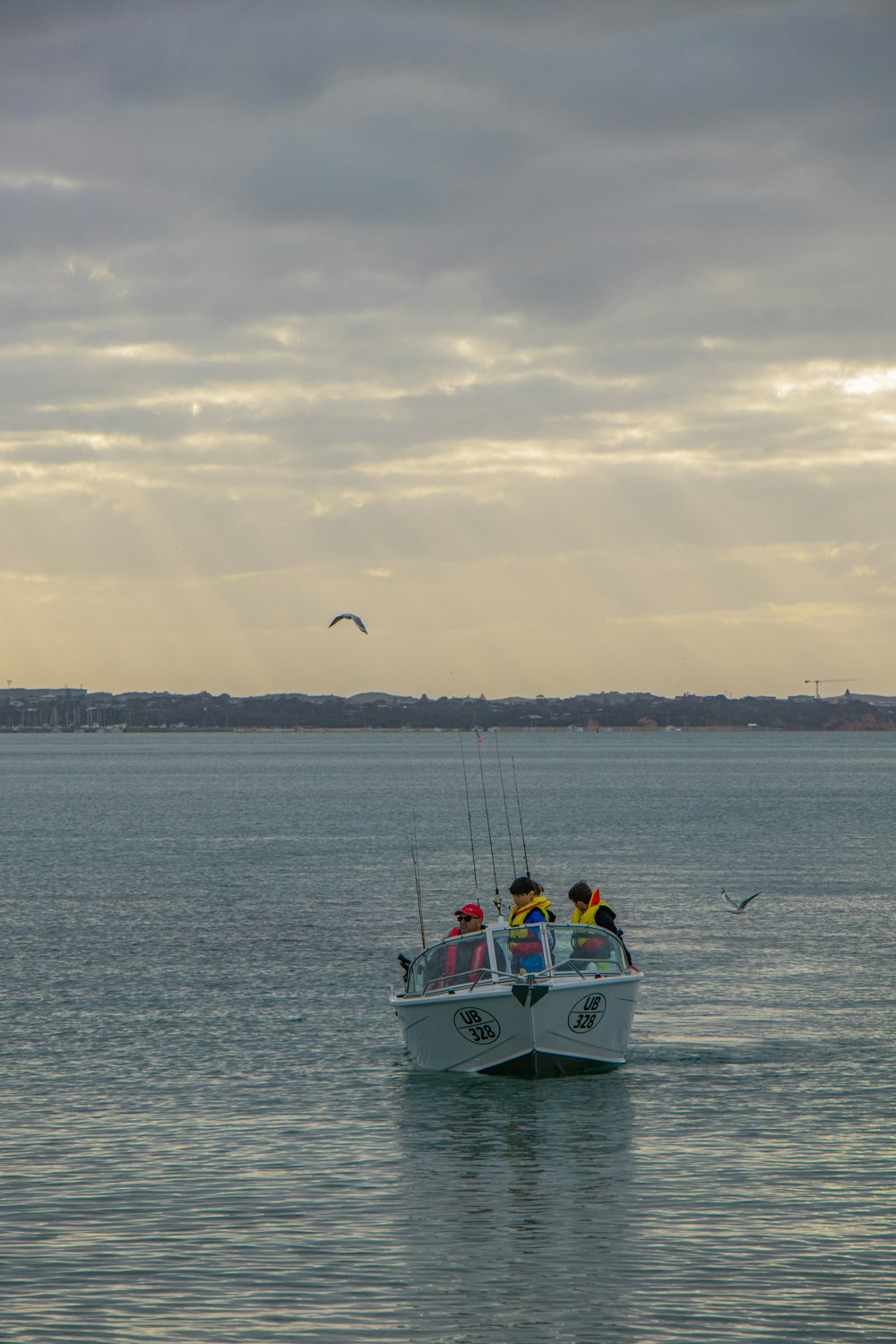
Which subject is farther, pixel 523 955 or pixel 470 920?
pixel 470 920

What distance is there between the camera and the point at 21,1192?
15055mm

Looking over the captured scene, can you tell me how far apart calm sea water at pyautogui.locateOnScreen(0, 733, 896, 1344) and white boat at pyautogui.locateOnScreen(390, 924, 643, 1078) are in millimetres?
407

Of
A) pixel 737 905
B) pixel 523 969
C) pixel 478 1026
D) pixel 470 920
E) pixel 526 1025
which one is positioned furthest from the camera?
pixel 737 905

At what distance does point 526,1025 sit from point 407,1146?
112 inches

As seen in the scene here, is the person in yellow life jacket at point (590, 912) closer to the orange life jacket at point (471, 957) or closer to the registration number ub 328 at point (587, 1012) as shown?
the registration number ub 328 at point (587, 1012)

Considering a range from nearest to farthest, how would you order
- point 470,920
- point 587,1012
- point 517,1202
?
point 517,1202 → point 587,1012 → point 470,920

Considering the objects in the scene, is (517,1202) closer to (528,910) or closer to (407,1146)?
(407,1146)

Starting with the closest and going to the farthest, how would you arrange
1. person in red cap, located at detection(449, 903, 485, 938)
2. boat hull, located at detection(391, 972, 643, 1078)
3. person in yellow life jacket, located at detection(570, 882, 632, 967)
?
boat hull, located at detection(391, 972, 643, 1078)
person in red cap, located at detection(449, 903, 485, 938)
person in yellow life jacket, located at detection(570, 882, 632, 967)

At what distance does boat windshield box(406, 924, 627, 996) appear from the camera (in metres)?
19.7

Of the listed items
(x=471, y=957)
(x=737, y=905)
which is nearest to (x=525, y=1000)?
(x=471, y=957)

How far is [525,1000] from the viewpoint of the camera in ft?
62.9

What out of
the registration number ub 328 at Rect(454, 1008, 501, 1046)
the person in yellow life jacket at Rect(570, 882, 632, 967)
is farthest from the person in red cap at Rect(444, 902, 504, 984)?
the person in yellow life jacket at Rect(570, 882, 632, 967)

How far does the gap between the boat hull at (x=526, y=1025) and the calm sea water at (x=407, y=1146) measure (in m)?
0.34

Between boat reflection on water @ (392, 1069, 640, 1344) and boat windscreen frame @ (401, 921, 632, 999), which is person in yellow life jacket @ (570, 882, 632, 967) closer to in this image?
boat windscreen frame @ (401, 921, 632, 999)
